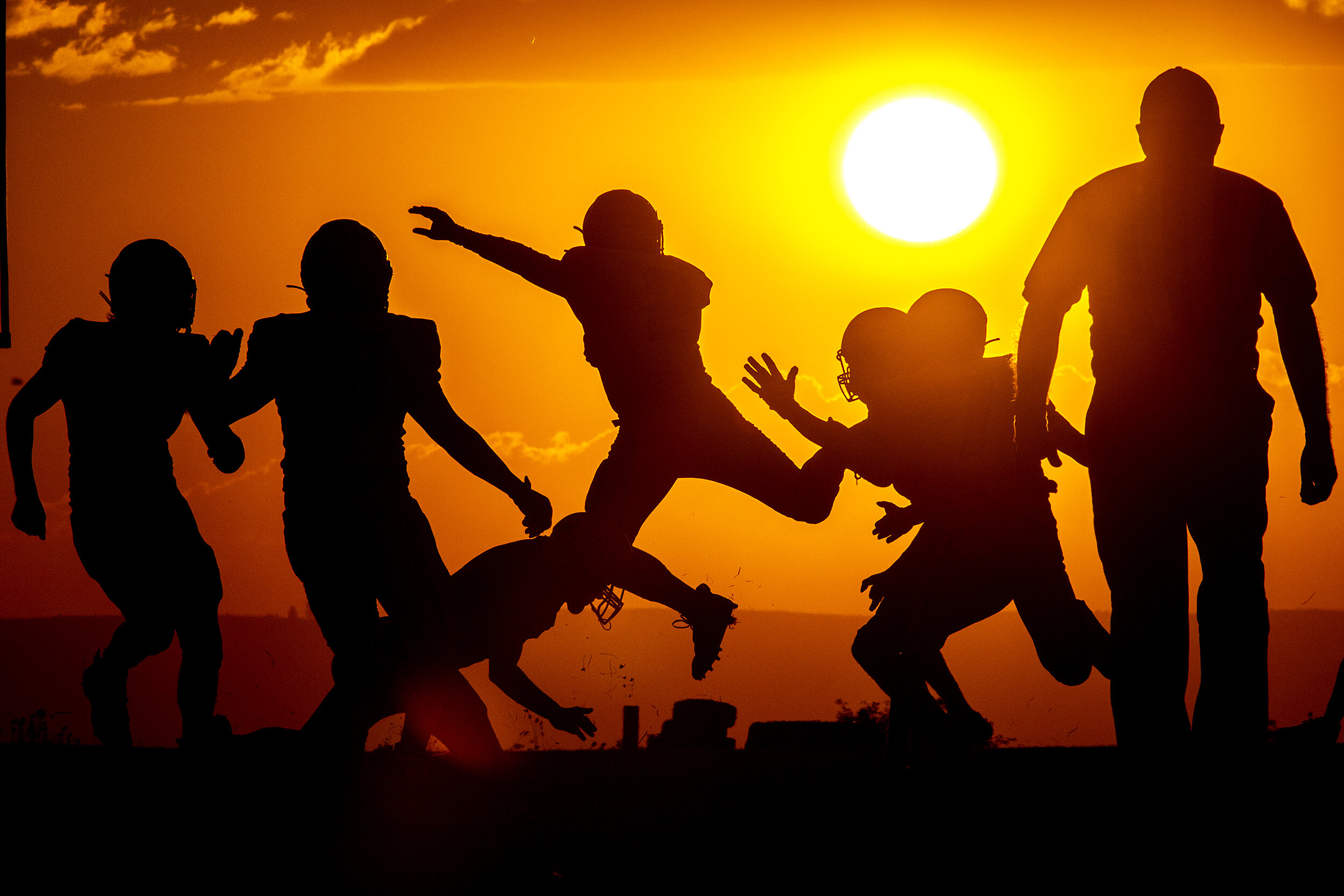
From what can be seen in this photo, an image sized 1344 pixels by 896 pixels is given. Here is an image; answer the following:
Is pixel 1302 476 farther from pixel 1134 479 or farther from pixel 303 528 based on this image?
pixel 303 528

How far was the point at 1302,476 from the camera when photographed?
4.79 meters

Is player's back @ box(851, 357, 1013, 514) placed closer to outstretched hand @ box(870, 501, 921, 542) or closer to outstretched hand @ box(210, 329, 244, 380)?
outstretched hand @ box(870, 501, 921, 542)

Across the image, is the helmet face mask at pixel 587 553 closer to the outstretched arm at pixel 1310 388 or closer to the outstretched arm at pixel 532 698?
the outstretched arm at pixel 532 698

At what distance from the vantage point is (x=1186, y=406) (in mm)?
4613

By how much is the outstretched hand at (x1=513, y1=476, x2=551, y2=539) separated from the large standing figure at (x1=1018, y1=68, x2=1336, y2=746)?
6.83 ft

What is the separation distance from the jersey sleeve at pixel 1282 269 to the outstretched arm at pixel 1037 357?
28.2 inches

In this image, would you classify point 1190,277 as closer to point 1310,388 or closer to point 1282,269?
point 1282,269

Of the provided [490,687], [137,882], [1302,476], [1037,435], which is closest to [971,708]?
[1037,435]

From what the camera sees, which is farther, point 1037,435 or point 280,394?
point 1037,435

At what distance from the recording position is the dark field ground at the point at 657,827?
11.1ft

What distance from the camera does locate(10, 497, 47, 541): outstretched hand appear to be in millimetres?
5211

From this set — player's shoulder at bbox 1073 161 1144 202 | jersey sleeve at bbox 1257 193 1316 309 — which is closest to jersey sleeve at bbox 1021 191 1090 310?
player's shoulder at bbox 1073 161 1144 202

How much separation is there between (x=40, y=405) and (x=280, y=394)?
1239 millimetres

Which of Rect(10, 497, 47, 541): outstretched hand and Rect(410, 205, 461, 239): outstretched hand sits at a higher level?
Rect(410, 205, 461, 239): outstretched hand
